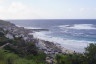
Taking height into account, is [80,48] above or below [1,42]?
below

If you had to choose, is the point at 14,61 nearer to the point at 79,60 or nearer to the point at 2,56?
the point at 2,56

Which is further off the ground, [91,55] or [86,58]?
[91,55]

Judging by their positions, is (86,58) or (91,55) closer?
(91,55)

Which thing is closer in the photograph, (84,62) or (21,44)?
(84,62)

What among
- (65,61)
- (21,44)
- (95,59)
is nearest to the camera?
(95,59)

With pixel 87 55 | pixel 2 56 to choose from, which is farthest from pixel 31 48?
pixel 2 56

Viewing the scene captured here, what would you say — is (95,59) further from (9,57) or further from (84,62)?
(9,57)

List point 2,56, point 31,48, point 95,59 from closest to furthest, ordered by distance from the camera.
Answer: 1. point 2,56
2. point 95,59
3. point 31,48

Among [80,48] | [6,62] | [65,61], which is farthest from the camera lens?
[80,48]

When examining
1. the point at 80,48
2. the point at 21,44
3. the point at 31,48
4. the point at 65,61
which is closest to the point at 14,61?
the point at 65,61
